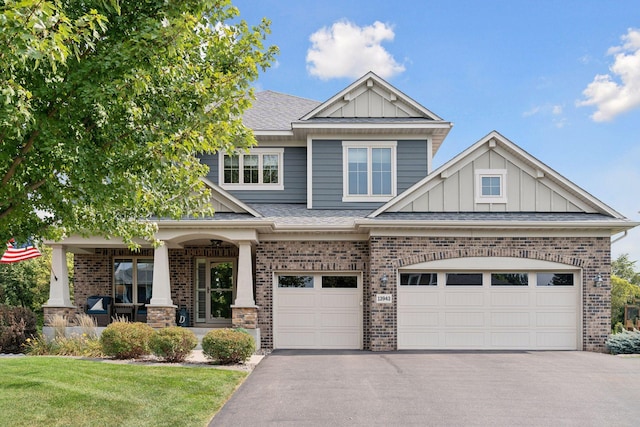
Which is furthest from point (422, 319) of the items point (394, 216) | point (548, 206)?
point (548, 206)

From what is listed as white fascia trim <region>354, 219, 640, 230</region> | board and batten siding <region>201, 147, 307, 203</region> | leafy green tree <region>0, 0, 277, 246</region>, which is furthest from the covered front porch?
leafy green tree <region>0, 0, 277, 246</region>

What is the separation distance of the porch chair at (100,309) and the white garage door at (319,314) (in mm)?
5061

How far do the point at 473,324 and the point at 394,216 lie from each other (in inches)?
139

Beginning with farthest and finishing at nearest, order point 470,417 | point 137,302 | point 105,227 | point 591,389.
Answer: point 137,302, point 591,389, point 105,227, point 470,417

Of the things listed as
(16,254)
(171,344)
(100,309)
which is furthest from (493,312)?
(16,254)

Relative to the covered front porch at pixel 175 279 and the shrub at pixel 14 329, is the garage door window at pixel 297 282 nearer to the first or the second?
the covered front porch at pixel 175 279

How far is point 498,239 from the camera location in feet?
50.2

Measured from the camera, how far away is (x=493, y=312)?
15320 millimetres

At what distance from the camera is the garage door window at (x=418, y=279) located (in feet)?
50.6

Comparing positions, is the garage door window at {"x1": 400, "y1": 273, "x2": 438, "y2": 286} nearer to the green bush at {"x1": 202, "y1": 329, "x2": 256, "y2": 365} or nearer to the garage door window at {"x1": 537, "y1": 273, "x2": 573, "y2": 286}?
the garage door window at {"x1": 537, "y1": 273, "x2": 573, "y2": 286}

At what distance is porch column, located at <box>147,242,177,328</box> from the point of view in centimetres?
1530

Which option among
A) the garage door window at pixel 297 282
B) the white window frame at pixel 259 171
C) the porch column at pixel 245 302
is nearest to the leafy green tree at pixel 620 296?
the garage door window at pixel 297 282

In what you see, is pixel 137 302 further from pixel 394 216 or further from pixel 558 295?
pixel 558 295

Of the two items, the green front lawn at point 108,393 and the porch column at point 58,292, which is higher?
the porch column at point 58,292
